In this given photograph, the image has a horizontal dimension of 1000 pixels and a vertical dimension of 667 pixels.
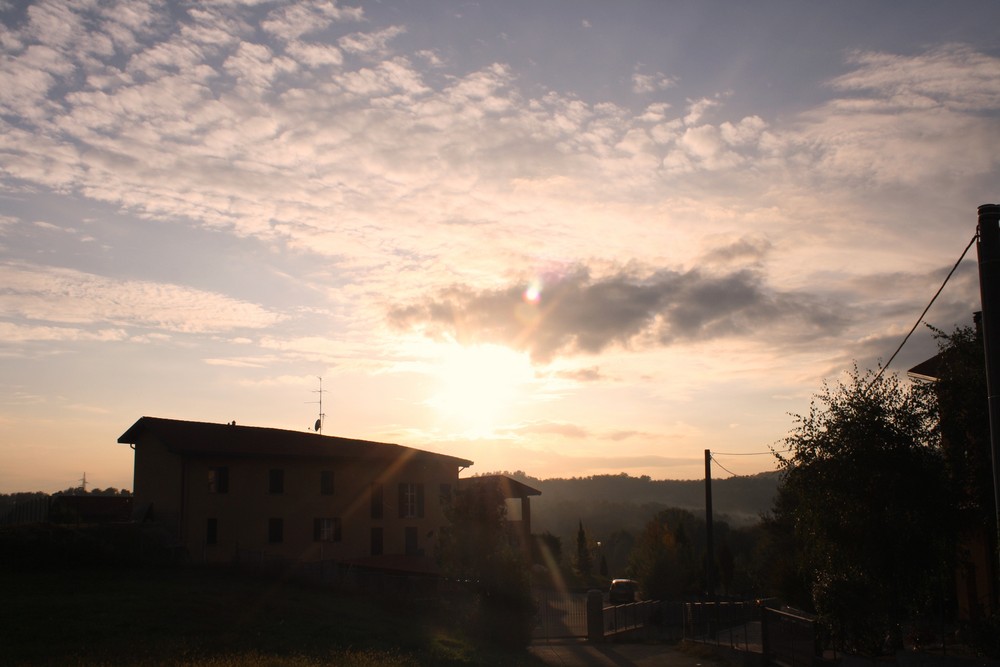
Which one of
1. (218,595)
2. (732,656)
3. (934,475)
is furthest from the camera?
(218,595)

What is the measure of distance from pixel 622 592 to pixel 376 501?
1538cm

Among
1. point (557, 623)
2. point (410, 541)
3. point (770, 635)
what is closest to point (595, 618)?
point (557, 623)

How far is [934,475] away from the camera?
58.0 feet

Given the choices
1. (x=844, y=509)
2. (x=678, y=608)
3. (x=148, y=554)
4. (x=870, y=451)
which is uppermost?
(x=870, y=451)

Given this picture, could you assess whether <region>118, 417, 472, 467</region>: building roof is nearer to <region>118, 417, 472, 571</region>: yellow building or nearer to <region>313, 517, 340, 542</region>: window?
<region>118, 417, 472, 571</region>: yellow building

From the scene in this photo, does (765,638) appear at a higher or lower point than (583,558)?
higher

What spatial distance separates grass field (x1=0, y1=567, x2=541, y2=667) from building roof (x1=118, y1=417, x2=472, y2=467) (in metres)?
8.99

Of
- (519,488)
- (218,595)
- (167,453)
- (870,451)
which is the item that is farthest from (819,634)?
(519,488)

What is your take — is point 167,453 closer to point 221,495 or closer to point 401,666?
→ point 221,495

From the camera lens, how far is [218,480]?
41.6 metres

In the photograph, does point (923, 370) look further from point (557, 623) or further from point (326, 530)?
point (326, 530)

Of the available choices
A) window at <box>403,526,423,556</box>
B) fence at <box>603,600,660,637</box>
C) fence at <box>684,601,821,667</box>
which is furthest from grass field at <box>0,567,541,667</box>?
window at <box>403,526,423,556</box>

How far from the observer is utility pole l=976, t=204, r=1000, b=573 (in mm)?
11531

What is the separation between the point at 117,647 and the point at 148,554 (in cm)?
1648
